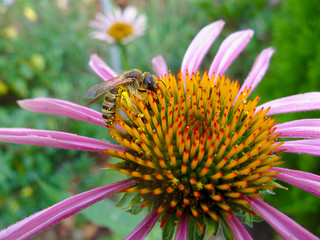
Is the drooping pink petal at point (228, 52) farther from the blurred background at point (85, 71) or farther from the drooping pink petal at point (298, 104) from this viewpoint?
the blurred background at point (85, 71)

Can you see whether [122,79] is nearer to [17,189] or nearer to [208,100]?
[208,100]

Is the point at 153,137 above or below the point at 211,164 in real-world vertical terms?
above

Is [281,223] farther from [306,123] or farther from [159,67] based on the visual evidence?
[159,67]

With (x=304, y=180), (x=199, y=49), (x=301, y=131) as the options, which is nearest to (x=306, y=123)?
(x=301, y=131)

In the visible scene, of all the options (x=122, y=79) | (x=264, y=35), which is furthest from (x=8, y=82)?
(x=264, y=35)

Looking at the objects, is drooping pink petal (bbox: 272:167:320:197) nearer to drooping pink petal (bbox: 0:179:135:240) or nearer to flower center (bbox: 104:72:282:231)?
flower center (bbox: 104:72:282:231)

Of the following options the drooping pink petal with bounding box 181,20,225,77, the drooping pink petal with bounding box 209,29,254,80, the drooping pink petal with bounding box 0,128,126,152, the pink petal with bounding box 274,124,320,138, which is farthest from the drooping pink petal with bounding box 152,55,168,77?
the pink petal with bounding box 274,124,320,138

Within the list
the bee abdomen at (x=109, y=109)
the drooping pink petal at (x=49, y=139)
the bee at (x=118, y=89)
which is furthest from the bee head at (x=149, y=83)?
the drooping pink petal at (x=49, y=139)
